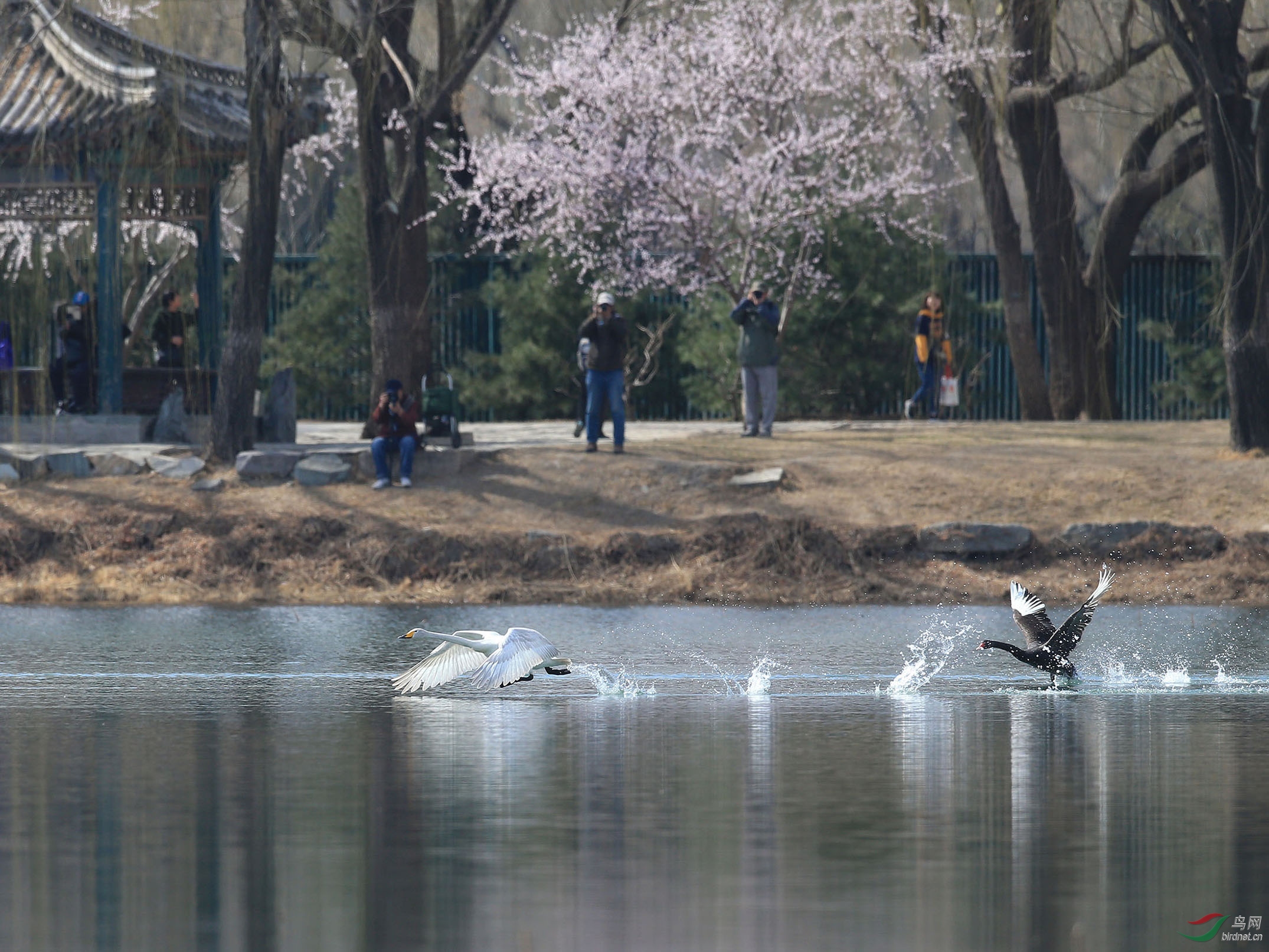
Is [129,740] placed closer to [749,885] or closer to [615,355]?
[749,885]

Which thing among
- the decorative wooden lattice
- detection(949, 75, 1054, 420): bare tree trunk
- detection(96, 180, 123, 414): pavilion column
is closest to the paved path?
detection(96, 180, 123, 414): pavilion column

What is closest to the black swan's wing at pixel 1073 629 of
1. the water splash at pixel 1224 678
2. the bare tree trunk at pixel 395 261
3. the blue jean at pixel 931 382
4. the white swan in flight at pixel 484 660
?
the water splash at pixel 1224 678

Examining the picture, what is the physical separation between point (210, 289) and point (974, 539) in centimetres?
1196

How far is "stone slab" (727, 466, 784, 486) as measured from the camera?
2402 centimetres

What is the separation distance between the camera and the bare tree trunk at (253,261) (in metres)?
24.4

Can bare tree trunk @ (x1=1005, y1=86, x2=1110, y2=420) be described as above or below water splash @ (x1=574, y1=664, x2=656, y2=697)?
above

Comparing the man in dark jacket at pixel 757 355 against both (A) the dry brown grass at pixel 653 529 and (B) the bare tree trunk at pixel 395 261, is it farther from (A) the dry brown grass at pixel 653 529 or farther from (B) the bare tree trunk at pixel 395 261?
(B) the bare tree trunk at pixel 395 261

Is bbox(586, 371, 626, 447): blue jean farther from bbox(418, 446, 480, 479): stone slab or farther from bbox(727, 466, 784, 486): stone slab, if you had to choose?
bbox(727, 466, 784, 486): stone slab

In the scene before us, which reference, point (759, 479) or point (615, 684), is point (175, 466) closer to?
point (759, 479)

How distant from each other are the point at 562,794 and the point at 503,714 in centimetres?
303

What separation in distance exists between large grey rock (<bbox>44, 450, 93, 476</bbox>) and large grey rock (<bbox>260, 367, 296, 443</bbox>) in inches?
165

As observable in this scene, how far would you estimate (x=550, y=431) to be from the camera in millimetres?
31141

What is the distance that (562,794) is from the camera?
9953 millimetres

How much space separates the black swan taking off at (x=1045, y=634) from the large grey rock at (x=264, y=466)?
11.8 metres
